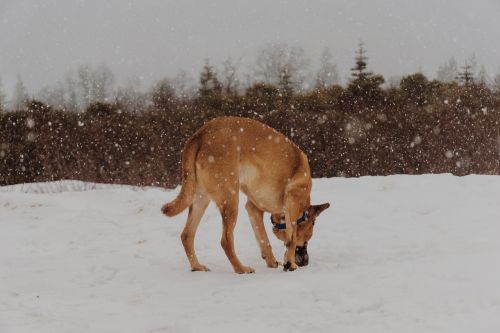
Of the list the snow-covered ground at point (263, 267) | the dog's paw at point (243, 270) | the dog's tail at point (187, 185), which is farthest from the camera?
the dog's paw at point (243, 270)

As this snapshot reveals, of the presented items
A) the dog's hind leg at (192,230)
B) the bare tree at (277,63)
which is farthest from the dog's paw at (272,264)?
the bare tree at (277,63)

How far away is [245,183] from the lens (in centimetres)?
572

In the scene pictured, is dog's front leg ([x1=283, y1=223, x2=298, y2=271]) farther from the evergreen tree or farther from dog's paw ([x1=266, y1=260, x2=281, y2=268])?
the evergreen tree

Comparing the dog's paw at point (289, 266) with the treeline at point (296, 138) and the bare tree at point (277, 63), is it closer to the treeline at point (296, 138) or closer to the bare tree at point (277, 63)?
the treeline at point (296, 138)

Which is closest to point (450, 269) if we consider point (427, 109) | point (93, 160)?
point (427, 109)

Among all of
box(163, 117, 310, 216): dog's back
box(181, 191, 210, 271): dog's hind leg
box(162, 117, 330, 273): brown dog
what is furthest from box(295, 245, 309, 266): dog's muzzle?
box(181, 191, 210, 271): dog's hind leg

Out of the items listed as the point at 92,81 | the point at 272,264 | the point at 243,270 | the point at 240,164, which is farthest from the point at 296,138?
the point at 92,81

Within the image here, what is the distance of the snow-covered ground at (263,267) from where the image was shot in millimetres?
3730

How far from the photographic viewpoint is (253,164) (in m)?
5.71

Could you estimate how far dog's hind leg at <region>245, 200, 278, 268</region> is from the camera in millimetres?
6141

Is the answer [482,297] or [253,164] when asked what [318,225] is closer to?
[253,164]

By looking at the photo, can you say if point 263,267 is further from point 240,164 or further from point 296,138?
point 296,138

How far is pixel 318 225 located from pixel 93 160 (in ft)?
27.9

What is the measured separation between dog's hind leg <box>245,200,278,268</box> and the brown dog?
12mm
